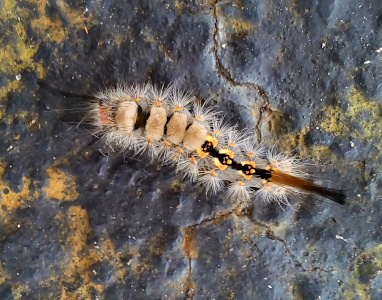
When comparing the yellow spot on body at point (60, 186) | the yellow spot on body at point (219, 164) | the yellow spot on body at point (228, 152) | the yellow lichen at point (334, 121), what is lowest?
the yellow spot on body at point (60, 186)

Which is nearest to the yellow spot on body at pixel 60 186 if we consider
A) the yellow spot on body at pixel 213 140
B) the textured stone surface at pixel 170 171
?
the textured stone surface at pixel 170 171

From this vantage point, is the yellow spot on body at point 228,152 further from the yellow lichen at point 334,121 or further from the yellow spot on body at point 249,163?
the yellow lichen at point 334,121

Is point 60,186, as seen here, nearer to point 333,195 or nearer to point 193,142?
point 193,142

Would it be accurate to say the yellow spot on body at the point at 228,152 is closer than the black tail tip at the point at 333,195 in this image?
No

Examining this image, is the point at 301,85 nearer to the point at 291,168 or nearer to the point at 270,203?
the point at 291,168

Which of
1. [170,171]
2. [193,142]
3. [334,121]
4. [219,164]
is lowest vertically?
[170,171]

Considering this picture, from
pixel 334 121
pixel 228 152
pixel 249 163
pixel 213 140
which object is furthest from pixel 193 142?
Answer: pixel 334 121
